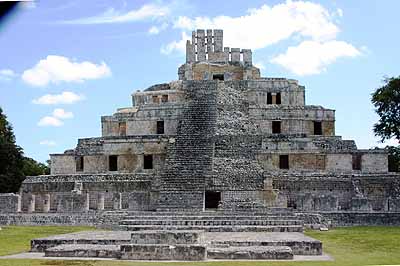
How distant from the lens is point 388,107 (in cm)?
3559

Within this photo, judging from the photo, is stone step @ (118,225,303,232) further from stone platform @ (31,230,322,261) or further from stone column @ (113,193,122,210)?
stone column @ (113,193,122,210)

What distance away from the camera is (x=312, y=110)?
31000mm

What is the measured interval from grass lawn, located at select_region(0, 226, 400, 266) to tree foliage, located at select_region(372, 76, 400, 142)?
14.0m

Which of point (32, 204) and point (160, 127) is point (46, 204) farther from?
point (160, 127)

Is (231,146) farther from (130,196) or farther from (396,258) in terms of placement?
(396,258)

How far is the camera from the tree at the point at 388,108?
34.9 meters

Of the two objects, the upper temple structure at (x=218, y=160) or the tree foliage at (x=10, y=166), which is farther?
the tree foliage at (x=10, y=166)

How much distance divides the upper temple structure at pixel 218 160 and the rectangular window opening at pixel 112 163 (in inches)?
1.9

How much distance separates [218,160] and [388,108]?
1323 centimetres

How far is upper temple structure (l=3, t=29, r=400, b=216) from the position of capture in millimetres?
25625

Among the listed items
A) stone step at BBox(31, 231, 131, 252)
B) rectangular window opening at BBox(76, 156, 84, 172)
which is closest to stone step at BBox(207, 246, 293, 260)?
stone step at BBox(31, 231, 131, 252)

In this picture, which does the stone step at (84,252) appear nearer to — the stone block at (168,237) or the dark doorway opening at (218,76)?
the stone block at (168,237)

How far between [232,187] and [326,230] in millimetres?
4533

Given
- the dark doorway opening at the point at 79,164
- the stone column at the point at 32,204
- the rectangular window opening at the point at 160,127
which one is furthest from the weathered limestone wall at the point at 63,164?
the rectangular window opening at the point at 160,127
